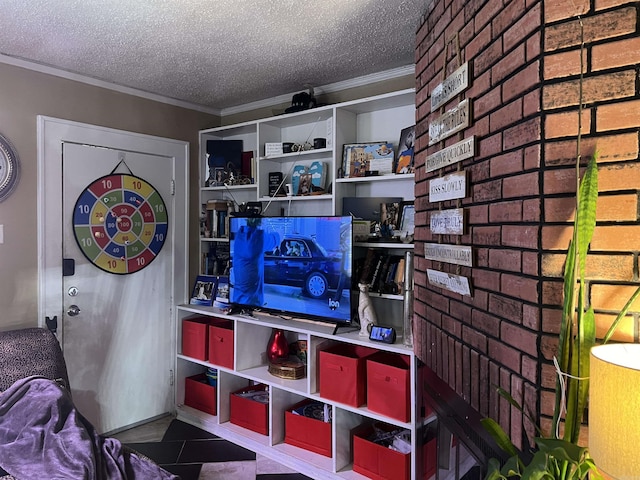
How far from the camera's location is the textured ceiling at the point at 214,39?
6.52 feet

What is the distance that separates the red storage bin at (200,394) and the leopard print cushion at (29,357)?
3.71 feet

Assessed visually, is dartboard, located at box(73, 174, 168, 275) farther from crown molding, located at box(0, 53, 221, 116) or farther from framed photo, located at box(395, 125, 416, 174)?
framed photo, located at box(395, 125, 416, 174)

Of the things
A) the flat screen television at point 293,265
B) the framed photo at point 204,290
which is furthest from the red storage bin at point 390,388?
the framed photo at point 204,290

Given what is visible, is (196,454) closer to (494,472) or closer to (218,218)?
(218,218)

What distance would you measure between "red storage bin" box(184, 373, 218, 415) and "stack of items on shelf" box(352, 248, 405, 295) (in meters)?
1.41

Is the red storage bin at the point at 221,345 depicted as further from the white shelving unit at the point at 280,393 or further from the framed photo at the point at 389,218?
the framed photo at the point at 389,218

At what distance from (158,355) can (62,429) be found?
4.83ft

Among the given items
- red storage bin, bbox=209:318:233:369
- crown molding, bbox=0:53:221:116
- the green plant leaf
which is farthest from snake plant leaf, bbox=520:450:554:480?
crown molding, bbox=0:53:221:116

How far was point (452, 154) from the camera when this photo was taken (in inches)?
63.7

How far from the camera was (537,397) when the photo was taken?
44.7 inches

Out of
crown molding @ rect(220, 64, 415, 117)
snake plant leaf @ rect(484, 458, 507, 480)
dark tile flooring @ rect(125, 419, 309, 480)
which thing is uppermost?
crown molding @ rect(220, 64, 415, 117)

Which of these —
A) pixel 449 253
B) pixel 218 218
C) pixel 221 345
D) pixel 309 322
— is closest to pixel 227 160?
pixel 218 218

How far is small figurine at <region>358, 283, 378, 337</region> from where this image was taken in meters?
2.52

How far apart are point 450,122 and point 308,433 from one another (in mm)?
1998
